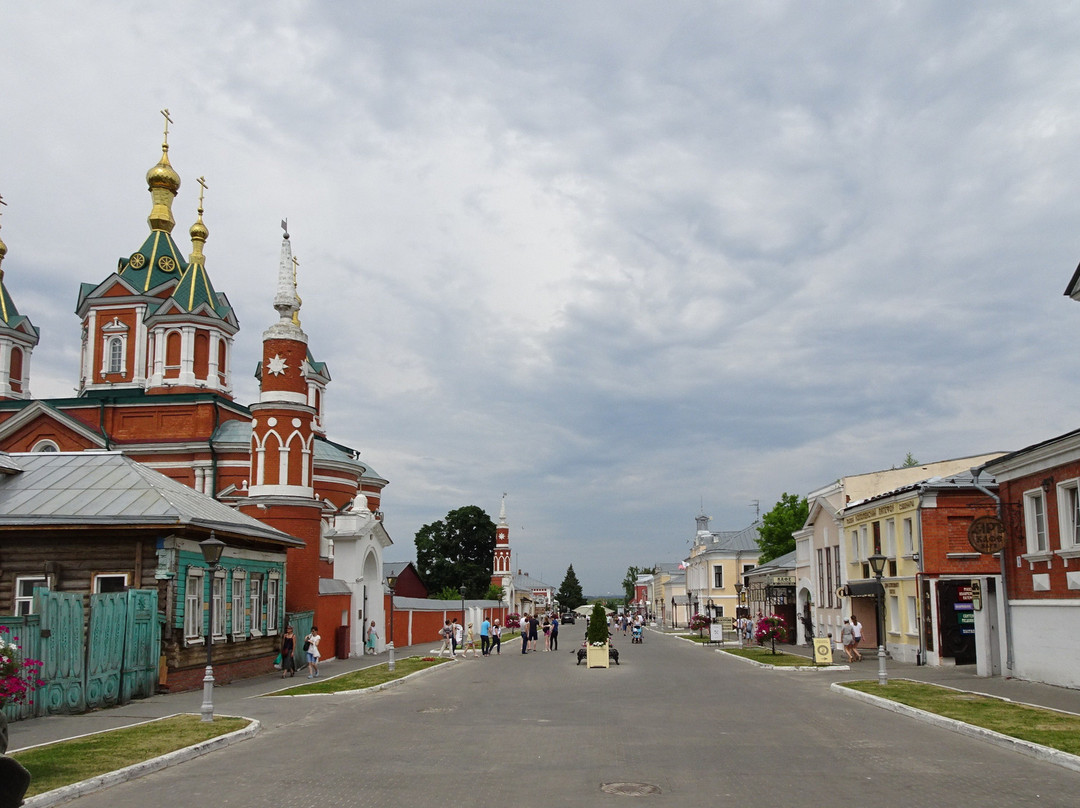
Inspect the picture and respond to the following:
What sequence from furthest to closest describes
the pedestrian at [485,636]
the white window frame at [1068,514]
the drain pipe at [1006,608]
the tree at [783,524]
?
the tree at [783,524] < the pedestrian at [485,636] < the drain pipe at [1006,608] < the white window frame at [1068,514]

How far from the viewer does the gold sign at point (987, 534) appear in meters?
22.8

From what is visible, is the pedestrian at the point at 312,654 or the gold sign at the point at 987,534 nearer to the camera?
the gold sign at the point at 987,534

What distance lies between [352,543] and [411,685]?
15.9 metres

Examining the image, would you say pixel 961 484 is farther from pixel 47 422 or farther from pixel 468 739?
pixel 47 422

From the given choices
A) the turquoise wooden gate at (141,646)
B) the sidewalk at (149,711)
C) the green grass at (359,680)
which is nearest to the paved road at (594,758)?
the sidewalk at (149,711)

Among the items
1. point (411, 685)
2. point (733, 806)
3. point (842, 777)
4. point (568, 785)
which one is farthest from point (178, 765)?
point (411, 685)

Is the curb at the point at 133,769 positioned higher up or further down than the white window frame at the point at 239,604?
further down

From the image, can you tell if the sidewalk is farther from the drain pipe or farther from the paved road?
the drain pipe

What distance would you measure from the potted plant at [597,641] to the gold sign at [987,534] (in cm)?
1252

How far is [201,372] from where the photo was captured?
46250 mm

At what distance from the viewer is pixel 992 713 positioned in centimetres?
1572

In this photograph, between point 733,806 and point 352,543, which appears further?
point 352,543

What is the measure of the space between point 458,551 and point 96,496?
249 feet

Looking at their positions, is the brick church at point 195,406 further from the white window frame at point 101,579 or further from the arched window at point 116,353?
the white window frame at point 101,579
